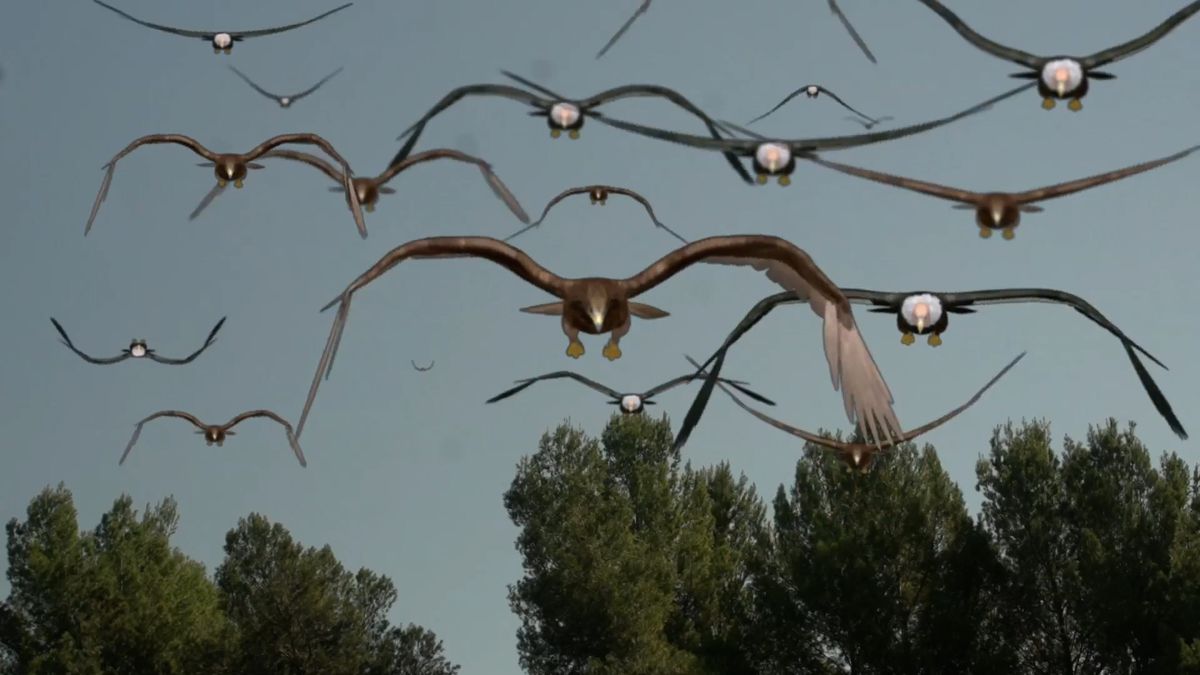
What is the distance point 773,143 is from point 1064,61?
3.42 meters

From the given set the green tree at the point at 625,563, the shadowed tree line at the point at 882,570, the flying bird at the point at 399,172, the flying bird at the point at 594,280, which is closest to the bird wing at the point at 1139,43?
the flying bird at the point at 594,280

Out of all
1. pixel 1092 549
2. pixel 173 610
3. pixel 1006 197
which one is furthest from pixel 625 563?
pixel 1006 197

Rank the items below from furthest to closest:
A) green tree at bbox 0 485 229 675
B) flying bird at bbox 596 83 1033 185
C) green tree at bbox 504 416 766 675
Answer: green tree at bbox 0 485 229 675
green tree at bbox 504 416 766 675
flying bird at bbox 596 83 1033 185

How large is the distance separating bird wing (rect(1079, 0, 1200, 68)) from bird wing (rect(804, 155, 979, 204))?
1333 mm

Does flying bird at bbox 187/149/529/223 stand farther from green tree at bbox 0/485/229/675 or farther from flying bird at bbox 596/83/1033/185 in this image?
green tree at bbox 0/485/229/675

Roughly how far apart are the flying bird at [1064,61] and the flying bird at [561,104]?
2196mm

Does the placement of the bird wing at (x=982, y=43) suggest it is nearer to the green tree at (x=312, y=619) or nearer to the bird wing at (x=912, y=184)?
the bird wing at (x=912, y=184)

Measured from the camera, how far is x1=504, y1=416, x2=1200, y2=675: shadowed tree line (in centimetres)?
4409

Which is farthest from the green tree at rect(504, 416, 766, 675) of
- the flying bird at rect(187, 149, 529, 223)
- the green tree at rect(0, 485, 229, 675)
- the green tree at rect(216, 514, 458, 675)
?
the flying bird at rect(187, 149, 529, 223)

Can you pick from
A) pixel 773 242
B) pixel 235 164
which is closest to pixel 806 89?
pixel 235 164

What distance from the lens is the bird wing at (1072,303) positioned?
41.7ft

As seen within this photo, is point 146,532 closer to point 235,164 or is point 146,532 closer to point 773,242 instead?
point 235,164

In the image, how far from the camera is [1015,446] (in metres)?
46.8

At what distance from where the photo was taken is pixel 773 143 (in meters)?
9.70
